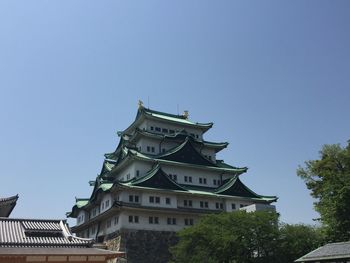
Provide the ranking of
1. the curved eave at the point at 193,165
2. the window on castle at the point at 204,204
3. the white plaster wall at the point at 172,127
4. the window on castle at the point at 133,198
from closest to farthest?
the window on castle at the point at 133,198 → the window on castle at the point at 204,204 → the curved eave at the point at 193,165 → the white plaster wall at the point at 172,127

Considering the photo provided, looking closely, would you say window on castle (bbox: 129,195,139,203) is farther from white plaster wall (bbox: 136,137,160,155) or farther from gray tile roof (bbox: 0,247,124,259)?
gray tile roof (bbox: 0,247,124,259)

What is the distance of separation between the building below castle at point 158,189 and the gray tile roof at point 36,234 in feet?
70.8

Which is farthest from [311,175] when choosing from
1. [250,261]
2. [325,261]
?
[325,261]

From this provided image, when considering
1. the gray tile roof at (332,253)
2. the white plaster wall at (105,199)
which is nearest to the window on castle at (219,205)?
the white plaster wall at (105,199)

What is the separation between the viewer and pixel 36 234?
64.7ft

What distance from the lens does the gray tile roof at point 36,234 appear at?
18531mm

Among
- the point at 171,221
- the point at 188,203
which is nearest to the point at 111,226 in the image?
the point at 171,221

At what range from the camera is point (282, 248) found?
1294 inches

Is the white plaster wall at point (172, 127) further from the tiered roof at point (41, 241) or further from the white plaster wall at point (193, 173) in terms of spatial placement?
the tiered roof at point (41, 241)

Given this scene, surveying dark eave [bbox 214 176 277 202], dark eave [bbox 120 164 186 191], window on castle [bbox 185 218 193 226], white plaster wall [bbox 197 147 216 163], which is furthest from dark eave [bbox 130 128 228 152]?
window on castle [bbox 185 218 193 226]

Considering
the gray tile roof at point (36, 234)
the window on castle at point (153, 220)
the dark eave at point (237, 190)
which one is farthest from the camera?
the dark eave at point (237, 190)

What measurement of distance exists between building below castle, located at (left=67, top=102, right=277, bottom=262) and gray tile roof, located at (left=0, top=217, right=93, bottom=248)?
21.6 metres

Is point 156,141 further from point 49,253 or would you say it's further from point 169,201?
point 49,253

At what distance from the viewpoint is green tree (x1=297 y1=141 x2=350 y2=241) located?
31.6 meters
